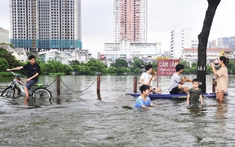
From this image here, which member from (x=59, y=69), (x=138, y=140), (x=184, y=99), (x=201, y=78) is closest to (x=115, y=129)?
(x=138, y=140)

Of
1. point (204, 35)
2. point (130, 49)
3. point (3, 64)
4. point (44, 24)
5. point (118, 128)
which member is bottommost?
point (118, 128)

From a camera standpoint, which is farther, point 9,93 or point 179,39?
point 179,39

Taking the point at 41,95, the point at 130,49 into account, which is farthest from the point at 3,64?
the point at 130,49

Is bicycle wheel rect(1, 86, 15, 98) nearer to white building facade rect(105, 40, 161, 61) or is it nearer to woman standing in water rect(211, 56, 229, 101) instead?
woman standing in water rect(211, 56, 229, 101)

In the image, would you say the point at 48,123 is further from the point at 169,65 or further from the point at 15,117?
the point at 169,65

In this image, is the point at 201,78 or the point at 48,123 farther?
the point at 201,78

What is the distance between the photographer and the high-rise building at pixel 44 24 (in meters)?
157

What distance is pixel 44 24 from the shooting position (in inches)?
6339

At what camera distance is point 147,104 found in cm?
917

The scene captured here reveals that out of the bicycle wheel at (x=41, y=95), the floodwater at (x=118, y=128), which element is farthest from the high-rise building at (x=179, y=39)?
the floodwater at (x=118, y=128)

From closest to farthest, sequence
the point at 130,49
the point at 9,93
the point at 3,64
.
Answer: the point at 9,93 → the point at 3,64 → the point at 130,49

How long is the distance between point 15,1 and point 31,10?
30.3 ft

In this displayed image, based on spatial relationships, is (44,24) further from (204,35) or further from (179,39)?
(204,35)

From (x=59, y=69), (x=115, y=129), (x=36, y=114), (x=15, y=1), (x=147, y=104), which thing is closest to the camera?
(x=115, y=129)
